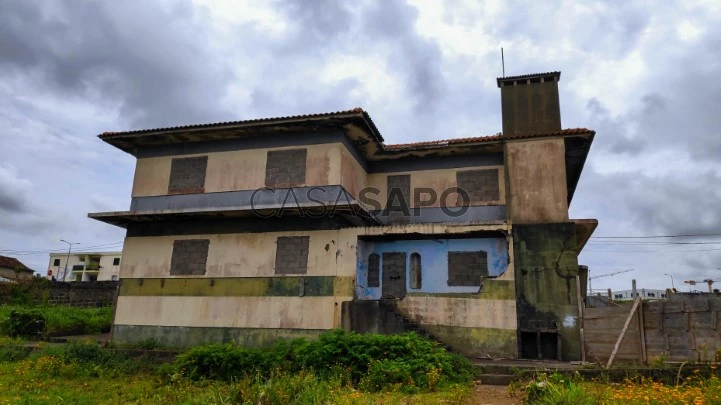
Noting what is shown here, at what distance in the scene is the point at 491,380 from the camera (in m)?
11.1

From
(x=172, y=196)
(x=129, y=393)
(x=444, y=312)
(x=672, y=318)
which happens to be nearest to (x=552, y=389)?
(x=672, y=318)

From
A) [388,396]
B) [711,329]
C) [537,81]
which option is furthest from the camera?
[537,81]

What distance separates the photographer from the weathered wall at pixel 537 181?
15242 mm

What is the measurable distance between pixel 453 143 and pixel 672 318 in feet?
27.6

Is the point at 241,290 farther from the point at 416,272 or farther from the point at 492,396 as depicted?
the point at 492,396

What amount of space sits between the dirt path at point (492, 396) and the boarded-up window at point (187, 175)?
38.4 feet

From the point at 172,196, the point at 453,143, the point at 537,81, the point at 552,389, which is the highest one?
the point at 537,81

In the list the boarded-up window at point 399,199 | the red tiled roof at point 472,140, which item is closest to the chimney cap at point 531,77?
the red tiled roof at point 472,140

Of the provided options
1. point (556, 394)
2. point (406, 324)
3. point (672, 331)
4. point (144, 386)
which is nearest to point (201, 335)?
point (144, 386)

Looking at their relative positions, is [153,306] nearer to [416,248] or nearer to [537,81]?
[416,248]

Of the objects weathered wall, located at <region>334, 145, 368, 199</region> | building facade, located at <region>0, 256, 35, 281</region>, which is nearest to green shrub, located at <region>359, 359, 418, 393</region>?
weathered wall, located at <region>334, 145, 368, 199</region>

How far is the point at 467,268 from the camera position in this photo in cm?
1571

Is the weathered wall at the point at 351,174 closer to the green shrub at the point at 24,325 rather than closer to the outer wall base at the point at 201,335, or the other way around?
the outer wall base at the point at 201,335

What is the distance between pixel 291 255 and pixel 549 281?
821cm
